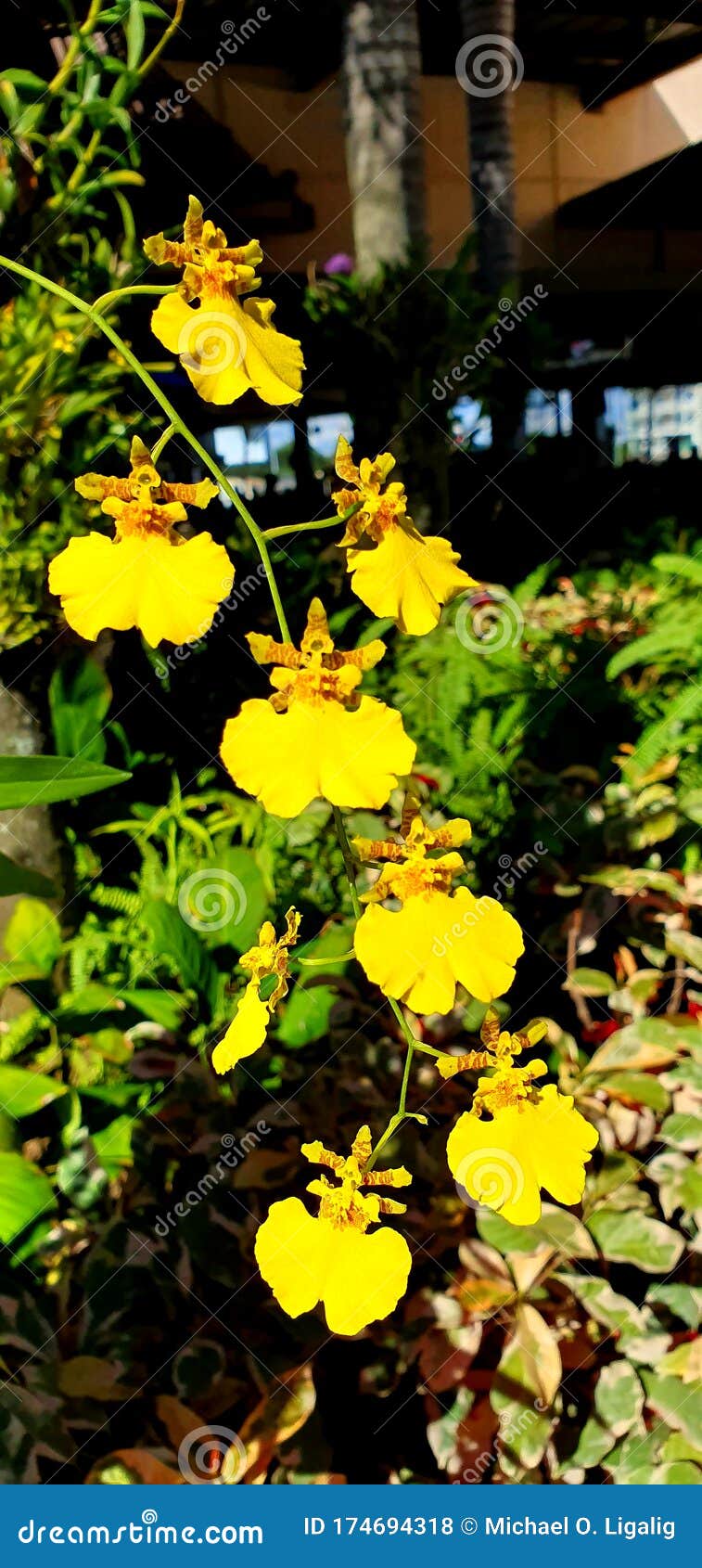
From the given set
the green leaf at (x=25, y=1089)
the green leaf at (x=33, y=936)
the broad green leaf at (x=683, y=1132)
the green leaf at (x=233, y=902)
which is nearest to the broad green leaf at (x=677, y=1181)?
the broad green leaf at (x=683, y=1132)

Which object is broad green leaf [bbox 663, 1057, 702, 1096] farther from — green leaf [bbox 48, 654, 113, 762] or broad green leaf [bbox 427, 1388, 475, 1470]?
green leaf [bbox 48, 654, 113, 762]

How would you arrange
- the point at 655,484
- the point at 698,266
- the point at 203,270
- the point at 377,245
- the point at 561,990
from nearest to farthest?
the point at 203,270, the point at 561,990, the point at 377,245, the point at 655,484, the point at 698,266

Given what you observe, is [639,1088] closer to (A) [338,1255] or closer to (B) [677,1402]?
(B) [677,1402]

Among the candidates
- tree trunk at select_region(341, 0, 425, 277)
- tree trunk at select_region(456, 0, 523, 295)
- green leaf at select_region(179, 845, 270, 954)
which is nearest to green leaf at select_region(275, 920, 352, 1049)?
green leaf at select_region(179, 845, 270, 954)

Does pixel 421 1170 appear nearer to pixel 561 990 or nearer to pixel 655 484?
pixel 561 990

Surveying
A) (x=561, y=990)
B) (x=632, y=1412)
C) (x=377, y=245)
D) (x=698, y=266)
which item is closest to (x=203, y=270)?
(x=632, y=1412)

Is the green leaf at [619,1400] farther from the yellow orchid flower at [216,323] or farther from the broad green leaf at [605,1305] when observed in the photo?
the yellow orchid flower at [216,323]
